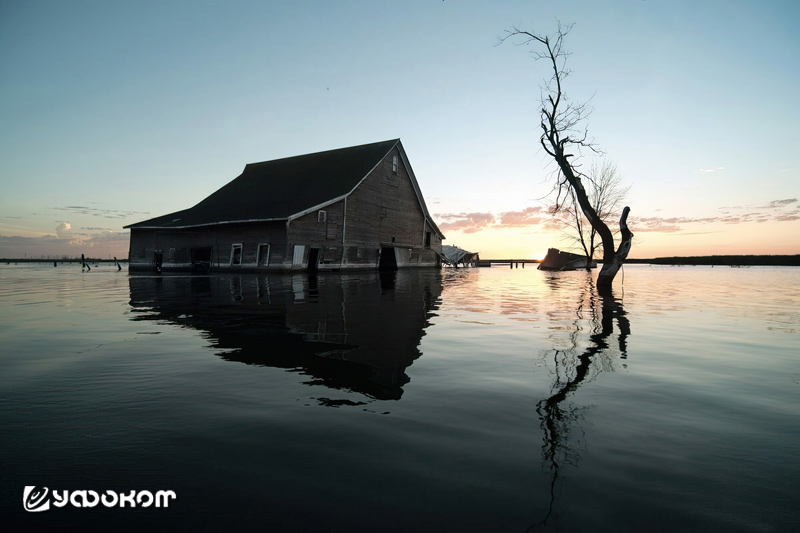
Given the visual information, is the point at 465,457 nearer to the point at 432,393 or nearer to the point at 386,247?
the point at 432,393

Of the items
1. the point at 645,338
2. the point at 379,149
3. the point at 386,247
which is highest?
the point at 379,149

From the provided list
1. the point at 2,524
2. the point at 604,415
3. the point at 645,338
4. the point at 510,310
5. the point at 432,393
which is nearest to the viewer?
the point at 2,524

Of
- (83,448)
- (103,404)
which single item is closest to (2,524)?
(83,448)

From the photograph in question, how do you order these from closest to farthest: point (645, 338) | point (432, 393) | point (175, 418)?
point (175, 418)
point (432, 393)
point (645, 338)

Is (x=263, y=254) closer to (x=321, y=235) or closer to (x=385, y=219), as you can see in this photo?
(x=321, y=235)

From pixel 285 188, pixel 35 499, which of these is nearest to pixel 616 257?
pixel 35 499

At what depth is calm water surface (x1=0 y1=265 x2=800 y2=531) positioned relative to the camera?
1.95m

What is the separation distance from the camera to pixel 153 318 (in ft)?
27.2

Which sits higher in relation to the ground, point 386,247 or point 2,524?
point 386,247

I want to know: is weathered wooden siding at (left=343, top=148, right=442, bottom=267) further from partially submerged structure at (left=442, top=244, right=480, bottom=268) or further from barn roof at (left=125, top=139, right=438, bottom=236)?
partially submerged structure at (left=442, top=244, right=480, bottom=268)

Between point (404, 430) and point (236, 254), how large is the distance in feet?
101

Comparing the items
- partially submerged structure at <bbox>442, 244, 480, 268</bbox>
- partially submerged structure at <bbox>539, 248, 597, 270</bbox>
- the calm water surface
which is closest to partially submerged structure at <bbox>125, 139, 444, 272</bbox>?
partially submerged structure at <bbox>539, 248, 597, 270</bbox>

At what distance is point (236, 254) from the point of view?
102ft

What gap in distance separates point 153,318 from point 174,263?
2988 cm
